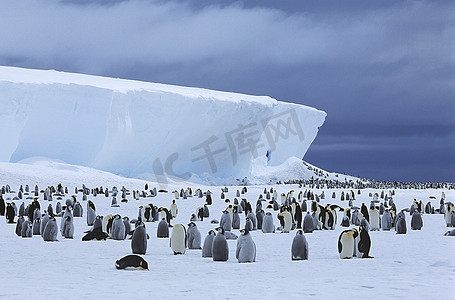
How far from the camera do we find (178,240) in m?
8.52

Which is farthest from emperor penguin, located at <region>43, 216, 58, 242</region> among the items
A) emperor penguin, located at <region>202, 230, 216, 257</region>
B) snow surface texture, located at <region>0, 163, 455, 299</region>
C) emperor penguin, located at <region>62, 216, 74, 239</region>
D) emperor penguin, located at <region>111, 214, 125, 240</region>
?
emperor penguin, located at <region>202, 230, 216, 257</region>

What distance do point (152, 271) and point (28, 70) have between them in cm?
3493

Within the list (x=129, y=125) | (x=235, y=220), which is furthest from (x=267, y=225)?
(x=129, y=125)

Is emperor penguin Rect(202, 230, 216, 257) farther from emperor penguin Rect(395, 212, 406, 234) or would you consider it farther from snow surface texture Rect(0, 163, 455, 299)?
emperor penguin Rect(395, 212, 406, 234)

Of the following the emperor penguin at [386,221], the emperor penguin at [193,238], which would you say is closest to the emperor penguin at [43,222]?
the emperor penguin at [193,238]

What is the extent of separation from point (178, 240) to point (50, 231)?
9.46 feet

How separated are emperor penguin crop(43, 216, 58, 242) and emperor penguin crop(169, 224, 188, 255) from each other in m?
2.68

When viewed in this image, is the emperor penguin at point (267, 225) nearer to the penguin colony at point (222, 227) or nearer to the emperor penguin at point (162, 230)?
the penguin colony at point (222, 227)

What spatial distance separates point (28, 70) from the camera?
38688mm

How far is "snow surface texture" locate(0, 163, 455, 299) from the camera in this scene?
17.1 feet

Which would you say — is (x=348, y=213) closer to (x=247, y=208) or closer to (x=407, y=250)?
(x=247, y=208)

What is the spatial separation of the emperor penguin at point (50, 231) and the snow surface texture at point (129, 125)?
24.1 meters

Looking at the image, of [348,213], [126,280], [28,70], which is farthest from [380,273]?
[28,70]

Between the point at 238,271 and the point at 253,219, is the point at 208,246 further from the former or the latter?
the point at 253,219
